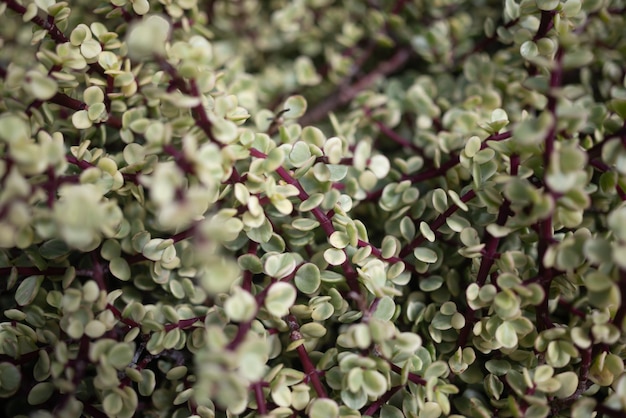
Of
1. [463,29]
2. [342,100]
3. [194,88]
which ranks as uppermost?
[194,88]

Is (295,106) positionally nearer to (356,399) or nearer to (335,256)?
(335,256)

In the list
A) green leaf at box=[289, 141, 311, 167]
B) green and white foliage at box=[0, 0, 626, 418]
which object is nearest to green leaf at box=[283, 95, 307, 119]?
green and white foliage at box=[0, 0, 626, 418]

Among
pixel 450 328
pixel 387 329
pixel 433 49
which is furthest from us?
pixel 433 49

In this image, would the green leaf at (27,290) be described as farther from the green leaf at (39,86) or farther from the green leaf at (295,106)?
the green leaf at (295,106)

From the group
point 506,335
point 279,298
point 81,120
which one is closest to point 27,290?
point 81,120

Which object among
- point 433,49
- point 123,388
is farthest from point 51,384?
point 433,49

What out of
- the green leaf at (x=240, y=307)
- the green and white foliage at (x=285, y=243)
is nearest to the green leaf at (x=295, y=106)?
the green and white foliage at (x=285, y=243)

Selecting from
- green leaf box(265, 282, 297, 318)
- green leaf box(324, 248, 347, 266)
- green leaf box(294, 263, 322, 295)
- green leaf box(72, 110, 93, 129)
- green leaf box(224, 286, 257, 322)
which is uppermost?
green leaf box(72, 110, 93, 129)

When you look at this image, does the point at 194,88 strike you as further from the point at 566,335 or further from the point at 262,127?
the point at 566,335

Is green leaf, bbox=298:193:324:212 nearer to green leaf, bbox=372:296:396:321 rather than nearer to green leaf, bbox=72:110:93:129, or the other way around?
green leaf, bbox=372:296:396:321
